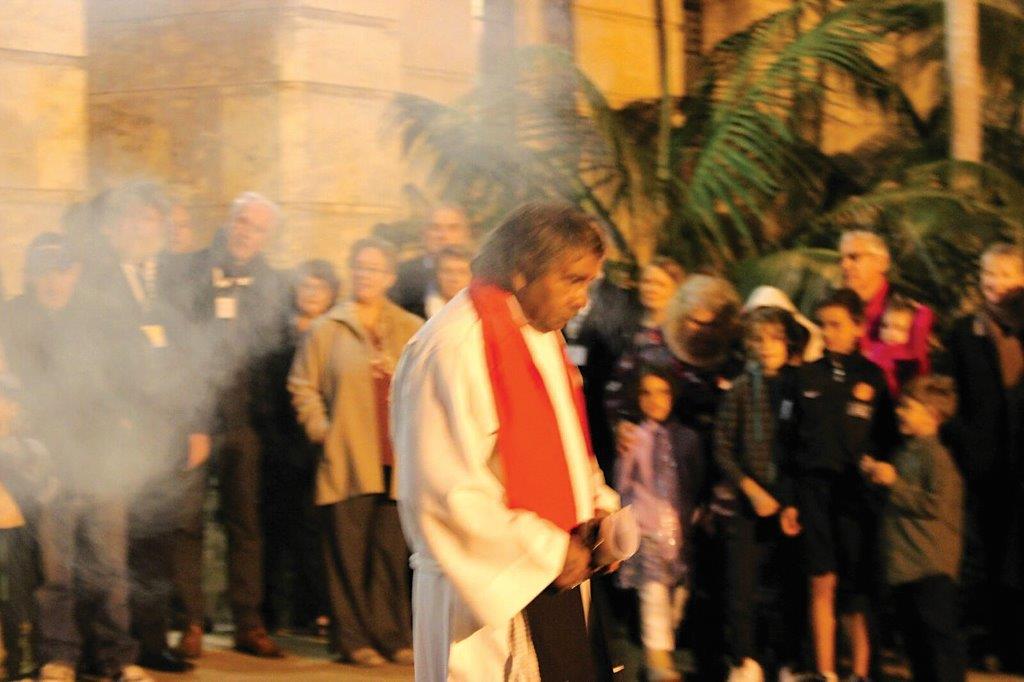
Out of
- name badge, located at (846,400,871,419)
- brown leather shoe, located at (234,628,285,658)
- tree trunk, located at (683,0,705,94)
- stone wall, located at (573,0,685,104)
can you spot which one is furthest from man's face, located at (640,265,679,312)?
tree trunk, located at (683,0,705,94)

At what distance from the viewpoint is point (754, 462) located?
7160 millimetres

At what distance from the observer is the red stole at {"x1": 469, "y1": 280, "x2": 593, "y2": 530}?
411 centimetres

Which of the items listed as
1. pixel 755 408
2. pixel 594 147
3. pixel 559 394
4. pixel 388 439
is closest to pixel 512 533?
pixel 559 394

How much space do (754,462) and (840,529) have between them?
17.0 inches

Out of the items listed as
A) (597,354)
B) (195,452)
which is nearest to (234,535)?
(195,452)

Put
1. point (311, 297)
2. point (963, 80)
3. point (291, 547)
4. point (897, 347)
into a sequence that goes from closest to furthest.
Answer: point (897, 347), point (311, 297), point (291, 547), point (963, 80)

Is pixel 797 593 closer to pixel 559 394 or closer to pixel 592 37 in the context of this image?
pixel 559 394

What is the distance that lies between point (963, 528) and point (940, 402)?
0.49 metres

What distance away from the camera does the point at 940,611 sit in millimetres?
6887

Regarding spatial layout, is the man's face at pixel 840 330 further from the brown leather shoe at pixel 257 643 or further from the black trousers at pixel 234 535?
the brown leather shoe at pixel 257 643

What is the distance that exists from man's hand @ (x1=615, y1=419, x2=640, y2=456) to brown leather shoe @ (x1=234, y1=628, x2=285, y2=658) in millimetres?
1773

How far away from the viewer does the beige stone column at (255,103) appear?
856 centimetres

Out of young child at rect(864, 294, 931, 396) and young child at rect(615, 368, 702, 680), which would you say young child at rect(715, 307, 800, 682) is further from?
young child at rect(864, 294, 931, 396)

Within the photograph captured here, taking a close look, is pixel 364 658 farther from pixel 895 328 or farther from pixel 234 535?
pixel 895 328
